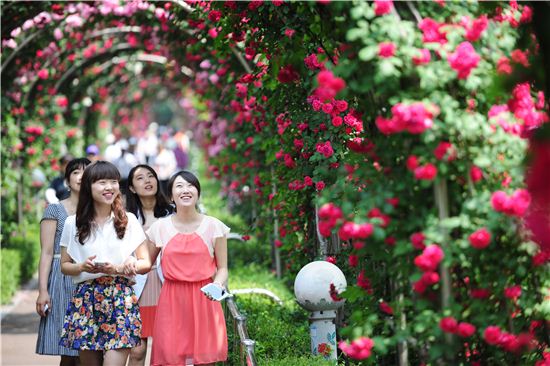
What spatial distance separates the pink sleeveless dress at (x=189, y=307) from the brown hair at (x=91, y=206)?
0.32 meters

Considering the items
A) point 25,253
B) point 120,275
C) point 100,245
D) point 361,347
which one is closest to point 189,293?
point 120,275

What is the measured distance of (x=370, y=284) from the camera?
12.4ft

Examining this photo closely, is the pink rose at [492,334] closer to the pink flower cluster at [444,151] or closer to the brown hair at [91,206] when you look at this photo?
the pink flower cluster at [444,151]

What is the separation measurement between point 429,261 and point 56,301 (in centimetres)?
290

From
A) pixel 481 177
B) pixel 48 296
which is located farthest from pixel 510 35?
pixel 48 296

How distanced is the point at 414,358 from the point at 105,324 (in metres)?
1.67

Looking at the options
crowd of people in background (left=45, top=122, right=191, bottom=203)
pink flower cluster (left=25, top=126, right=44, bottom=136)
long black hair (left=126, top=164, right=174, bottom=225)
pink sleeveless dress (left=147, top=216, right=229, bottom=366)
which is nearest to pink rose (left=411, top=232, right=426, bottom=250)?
pink sleeveless dress (left=147, top=216, right=229, bottom=366)

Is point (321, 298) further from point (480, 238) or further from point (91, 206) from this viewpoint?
point (480, 238)

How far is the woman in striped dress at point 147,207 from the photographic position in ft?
19.4

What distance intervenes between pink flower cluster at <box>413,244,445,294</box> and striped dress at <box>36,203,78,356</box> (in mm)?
2690

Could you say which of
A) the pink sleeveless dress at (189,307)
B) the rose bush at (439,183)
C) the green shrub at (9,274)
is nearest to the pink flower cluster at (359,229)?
the rose bush at (439,183)

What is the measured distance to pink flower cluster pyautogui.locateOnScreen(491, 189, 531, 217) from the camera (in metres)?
3.00

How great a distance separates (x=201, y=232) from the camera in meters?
5.21

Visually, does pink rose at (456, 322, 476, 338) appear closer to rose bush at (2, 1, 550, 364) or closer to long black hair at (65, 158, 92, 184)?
rose bush at (2, 1, 550, 364)
